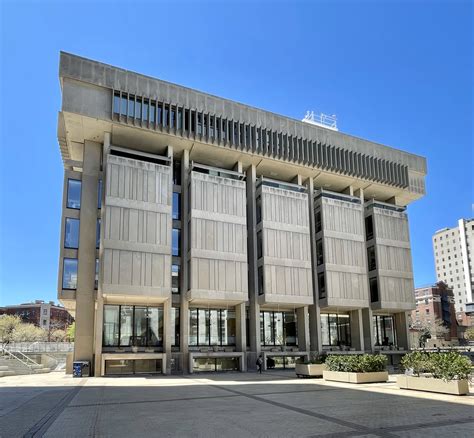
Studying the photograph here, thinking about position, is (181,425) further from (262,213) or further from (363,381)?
(262,213)

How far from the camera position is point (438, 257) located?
180 m

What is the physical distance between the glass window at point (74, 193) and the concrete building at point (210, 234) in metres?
0.09

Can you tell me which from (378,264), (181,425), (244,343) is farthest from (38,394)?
(378,264)

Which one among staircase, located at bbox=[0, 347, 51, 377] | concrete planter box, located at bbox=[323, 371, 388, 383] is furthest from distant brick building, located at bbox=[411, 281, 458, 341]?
concrete planter box, located at bbox=[323, 371, 388, 383]

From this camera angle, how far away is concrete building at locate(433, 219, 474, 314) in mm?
165125

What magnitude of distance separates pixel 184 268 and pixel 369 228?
2429 centimetres

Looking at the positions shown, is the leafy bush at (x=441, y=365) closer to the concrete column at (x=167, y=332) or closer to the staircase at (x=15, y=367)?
the concrete column at (x=167, y=332)

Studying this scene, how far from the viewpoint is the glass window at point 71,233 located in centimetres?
4128

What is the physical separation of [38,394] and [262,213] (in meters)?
29.1

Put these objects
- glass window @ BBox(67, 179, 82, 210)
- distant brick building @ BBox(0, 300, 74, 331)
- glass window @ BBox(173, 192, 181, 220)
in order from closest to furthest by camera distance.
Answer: glass window @ BBox(67, 179, 82, 210) → glass window @ BBox(173, 192, 181, 220) → distant brick building @ BBox(0, 300, 74, 331)

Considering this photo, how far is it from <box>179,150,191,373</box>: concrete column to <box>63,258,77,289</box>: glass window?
9561 millimetres

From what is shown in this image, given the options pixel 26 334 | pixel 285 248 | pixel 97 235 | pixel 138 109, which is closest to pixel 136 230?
pixel 97 235

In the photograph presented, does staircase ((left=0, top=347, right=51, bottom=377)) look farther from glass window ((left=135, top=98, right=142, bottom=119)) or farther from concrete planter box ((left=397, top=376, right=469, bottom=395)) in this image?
concrete planter box ((left=397, top=376, right=469, bottom=395))

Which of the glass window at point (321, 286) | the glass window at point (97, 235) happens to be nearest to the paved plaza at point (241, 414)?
the glass window at point (97, 235)
